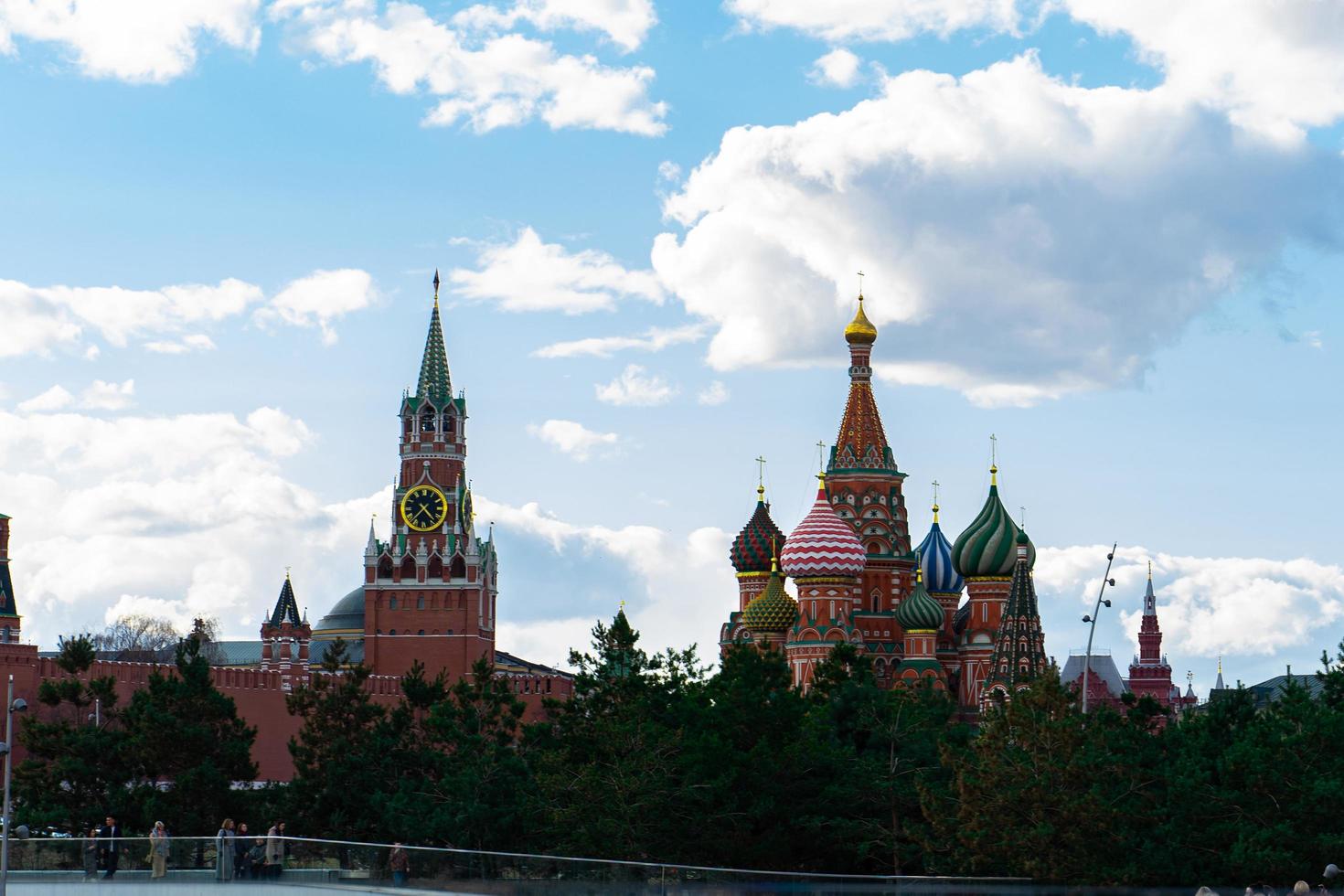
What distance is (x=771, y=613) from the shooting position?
96.9m

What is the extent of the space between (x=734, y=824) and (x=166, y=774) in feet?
48.8

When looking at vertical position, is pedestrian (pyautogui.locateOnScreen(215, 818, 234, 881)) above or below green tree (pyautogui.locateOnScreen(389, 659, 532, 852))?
below

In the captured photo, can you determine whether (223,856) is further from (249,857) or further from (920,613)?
(920,613)

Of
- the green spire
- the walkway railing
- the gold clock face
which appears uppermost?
the green spire

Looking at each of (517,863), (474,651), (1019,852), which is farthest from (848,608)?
(517,863)

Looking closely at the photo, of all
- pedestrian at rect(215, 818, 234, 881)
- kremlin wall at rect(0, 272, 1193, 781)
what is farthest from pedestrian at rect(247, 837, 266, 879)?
kremlin wall at rect(0, 272, 1193, 781)

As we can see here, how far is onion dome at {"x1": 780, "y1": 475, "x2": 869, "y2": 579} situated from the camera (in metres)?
92.6

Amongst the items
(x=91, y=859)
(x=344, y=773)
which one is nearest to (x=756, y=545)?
(x=344, y=773)

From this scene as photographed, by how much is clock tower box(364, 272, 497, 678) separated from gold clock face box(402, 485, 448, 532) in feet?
0.18

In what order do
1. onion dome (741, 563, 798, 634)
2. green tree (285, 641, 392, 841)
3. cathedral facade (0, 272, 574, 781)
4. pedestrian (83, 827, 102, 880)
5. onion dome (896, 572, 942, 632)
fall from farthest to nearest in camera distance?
cathedral facade (0, 272, 574, 781) → onion dome (741, 563, 798, 634) → onion dome (896, 572, 942, 632) → green tree (285, 641, 392, 841) → pedestrian (83, 827, 102, 880)

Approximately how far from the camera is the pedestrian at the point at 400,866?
1379 inches

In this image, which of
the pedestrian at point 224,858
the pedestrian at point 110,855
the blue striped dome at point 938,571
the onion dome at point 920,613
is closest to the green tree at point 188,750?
the pedestrian at point 110,855

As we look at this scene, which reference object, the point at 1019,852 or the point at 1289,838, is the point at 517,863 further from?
the point at 1289,838

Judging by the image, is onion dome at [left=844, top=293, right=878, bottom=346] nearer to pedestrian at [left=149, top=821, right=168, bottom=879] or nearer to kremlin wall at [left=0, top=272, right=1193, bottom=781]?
kremlin wall at [left=0, top=272, right=1193, bottom=781]
